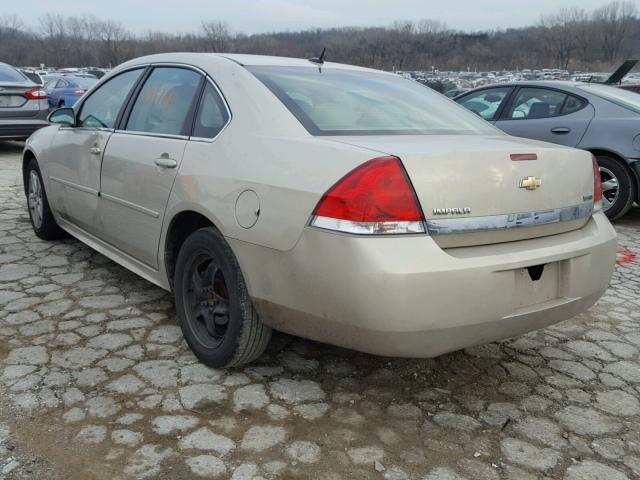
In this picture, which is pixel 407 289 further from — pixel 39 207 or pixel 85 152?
pixel 39 207

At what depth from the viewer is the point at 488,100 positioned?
23.6 feet

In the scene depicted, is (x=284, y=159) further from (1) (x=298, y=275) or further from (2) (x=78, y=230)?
Answer: (2) (x=78, y=230)

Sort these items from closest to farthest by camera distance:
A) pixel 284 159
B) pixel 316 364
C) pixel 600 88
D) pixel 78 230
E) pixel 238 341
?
1. pixel 284 159
2. pixel 238 341
3. pixel 316 364
4. pixel 78 230
5. pixel 600 88

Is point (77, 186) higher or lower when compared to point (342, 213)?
lower

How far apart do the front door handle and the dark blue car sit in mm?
13990

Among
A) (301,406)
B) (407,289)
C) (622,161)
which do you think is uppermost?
(407,289)

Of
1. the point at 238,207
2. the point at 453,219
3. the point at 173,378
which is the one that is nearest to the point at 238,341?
the point at 173,378

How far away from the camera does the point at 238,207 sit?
96.5 inches

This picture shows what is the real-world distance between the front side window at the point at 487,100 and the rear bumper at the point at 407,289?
4927 mm

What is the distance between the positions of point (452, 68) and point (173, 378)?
101181 mm

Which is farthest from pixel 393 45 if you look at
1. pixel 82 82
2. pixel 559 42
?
pixel 82 82

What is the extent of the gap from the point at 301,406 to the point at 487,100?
18.6ft

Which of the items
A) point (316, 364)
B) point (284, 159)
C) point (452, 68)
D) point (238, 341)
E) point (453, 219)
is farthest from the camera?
point (452, 68)

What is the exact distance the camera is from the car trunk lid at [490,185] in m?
2.15
